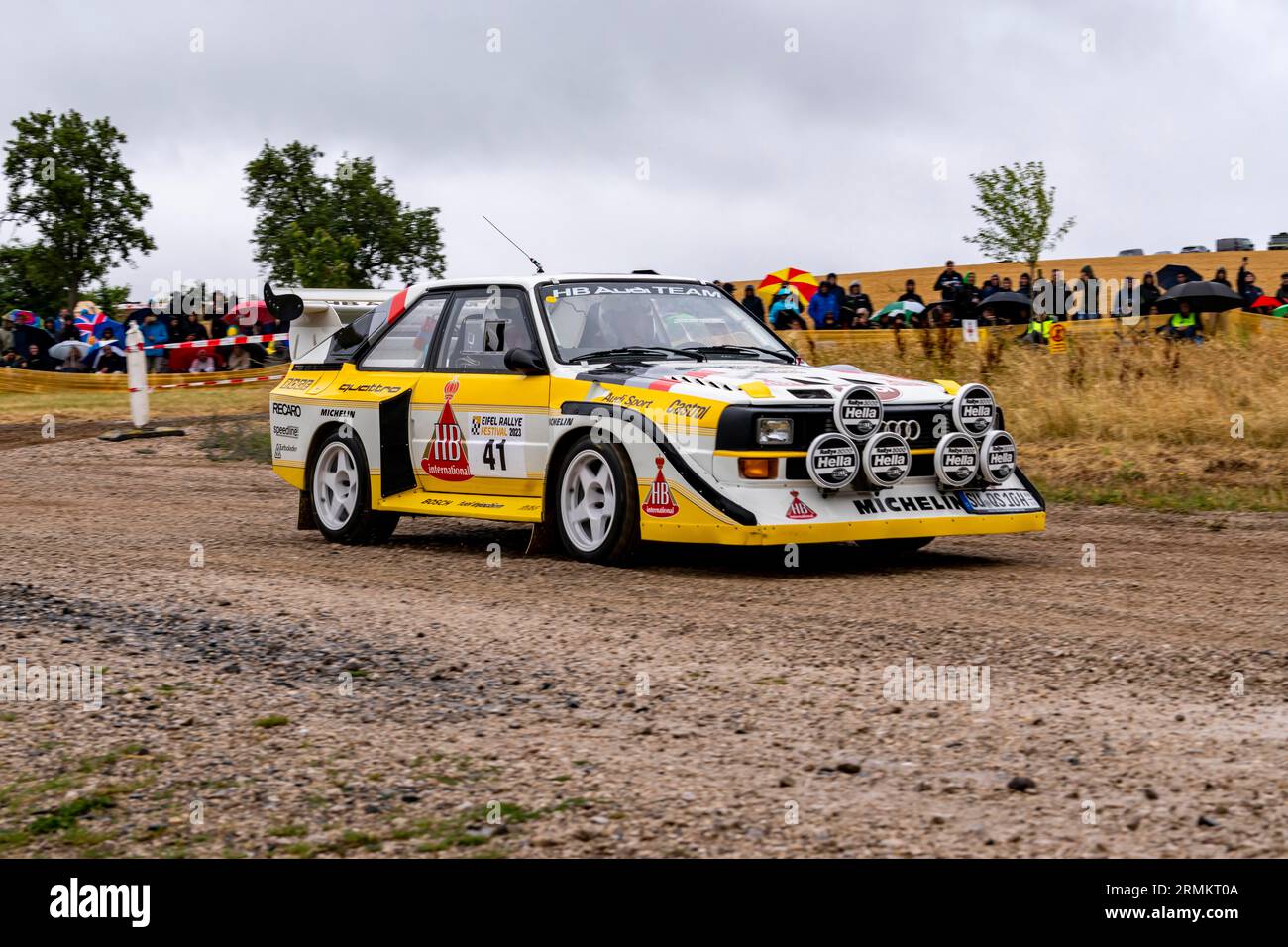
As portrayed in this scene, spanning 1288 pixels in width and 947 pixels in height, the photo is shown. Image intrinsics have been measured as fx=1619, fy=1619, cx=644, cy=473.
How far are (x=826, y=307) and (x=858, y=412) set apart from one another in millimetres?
16895

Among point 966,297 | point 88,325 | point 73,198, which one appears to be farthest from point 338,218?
point 966,297

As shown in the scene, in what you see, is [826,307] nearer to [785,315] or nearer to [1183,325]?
[785,315]

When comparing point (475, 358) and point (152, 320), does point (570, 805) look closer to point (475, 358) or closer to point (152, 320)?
point (475, 358)

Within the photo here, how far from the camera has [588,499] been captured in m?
9.02

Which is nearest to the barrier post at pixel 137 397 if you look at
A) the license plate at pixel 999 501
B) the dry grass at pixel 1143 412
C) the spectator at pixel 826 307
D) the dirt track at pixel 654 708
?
the dry grass at pixel 1143 412

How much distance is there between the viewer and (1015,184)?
174ft

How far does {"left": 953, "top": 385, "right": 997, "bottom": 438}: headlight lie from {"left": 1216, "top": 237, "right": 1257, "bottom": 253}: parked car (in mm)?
62924

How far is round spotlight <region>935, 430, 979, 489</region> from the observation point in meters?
8.64

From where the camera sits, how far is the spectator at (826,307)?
985 inches

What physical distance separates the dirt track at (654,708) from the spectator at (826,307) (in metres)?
15.7

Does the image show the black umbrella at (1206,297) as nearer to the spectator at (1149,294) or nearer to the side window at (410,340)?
the spectator at (1149,294)

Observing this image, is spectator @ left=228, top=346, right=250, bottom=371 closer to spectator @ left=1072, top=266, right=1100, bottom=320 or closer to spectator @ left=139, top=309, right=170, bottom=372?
spectator @ left=139, top=309, right=170, bottom=372

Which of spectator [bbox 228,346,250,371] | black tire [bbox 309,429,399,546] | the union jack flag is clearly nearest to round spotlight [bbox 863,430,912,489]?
black tire [bbox 309,429,399,546]

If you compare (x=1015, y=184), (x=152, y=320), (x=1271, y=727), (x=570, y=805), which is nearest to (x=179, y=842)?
(x=570, y=805)
